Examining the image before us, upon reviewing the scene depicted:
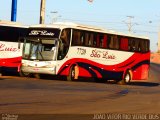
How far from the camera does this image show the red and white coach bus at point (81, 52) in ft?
107

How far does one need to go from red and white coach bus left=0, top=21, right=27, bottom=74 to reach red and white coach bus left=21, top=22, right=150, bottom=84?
3.83 ft

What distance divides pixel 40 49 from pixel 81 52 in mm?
2672

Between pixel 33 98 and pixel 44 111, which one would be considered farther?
pixel 33 98

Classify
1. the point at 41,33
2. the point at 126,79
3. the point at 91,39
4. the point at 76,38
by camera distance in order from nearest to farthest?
the point at 41,33 < the point at 76,38 < the point at 91,39 < the point at 126,79

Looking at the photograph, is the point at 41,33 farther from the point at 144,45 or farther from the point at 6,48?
the point at 144,45

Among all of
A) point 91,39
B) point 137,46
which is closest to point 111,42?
point 91,39

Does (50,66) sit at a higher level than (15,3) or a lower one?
lower

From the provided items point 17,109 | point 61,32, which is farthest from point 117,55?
point 17,109

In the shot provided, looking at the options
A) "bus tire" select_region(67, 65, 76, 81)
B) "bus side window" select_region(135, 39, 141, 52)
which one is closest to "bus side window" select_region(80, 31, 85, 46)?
"bus tire" select_region(67, 65, 76, 81)

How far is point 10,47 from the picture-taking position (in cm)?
3453

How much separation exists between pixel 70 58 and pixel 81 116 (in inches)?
751

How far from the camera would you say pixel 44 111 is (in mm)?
15211

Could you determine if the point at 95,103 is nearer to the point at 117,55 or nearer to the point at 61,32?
the point at 61,32

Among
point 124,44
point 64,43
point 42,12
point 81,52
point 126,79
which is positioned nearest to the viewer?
point 64,43
